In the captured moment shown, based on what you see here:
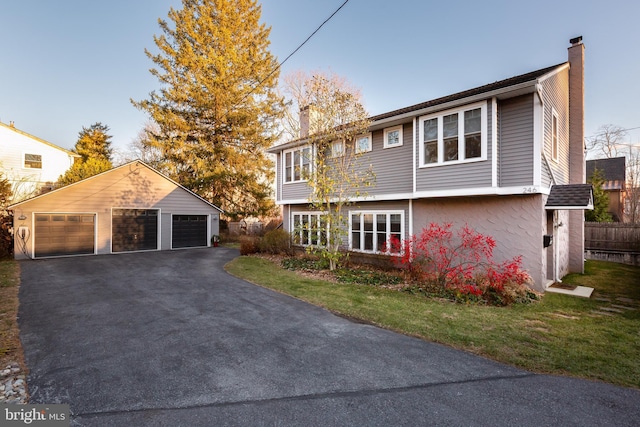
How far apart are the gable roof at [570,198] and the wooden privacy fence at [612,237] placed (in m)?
8.25

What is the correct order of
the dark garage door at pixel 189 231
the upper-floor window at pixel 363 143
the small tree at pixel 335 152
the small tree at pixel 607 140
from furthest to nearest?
the small tree at pixel 607 140
the dark garage door at pixel 189 231
the upper-floor window at pixel 363 143
the small tree at pixel 335 152

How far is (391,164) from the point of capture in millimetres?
11250

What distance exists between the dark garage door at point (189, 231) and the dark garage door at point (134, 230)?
1170 millimetres

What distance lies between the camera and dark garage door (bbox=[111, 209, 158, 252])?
16.7 m

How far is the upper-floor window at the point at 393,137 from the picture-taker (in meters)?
11.0

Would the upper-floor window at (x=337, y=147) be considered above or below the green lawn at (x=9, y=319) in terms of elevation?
above

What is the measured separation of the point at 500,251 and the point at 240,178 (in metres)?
19.3

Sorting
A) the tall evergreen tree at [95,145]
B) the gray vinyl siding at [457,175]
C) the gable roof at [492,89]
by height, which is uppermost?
the tall evergreen tree at [95,145]

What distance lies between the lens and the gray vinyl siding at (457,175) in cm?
849

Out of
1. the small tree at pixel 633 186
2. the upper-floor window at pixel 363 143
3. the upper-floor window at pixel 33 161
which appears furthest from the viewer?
the small tree at pixel 633 186

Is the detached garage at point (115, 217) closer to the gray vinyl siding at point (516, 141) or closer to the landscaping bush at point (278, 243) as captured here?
the landscaping bush at point (278, 243)

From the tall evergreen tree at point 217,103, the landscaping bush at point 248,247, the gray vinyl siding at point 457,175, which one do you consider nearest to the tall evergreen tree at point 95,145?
the tall evergreen tree at point 217,103

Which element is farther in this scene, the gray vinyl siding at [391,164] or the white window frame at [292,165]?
the white window frame at [292,165]

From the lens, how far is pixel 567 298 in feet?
25.8
